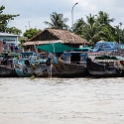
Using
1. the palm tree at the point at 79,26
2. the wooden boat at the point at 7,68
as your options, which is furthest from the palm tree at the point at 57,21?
the wooden boat at the point at 7,68

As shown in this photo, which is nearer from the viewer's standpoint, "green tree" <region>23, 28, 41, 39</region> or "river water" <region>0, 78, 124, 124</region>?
"river water" <region>0, 78, 124, 124</region>

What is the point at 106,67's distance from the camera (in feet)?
76.5

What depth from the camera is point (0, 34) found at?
33094 millimetres

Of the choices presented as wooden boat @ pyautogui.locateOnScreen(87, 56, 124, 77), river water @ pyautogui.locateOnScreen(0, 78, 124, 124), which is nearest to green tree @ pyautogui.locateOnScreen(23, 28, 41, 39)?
wooden boat @ pyautogui.locateOnScreen(87, 56, 124, 77)

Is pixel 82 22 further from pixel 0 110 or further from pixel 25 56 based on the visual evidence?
pixel 0 110

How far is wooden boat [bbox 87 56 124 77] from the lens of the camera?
76.3 feet

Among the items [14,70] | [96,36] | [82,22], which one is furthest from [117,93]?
[82,22]

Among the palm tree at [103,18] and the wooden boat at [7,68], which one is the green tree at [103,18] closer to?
the palm tree at [103,18]

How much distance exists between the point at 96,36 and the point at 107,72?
55.3ft

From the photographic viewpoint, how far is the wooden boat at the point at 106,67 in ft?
76.3

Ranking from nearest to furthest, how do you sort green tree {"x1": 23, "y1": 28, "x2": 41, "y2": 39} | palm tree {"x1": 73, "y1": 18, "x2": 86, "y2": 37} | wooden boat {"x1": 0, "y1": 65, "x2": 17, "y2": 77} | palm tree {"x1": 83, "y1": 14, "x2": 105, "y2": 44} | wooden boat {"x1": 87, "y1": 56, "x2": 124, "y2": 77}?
wooden boat {"x1": 87, "y1": 56, "x2": 124, "y2": 77}
wooden boat {"x1": 0, "y1": 65, "x2": 17, "y2": 77}
palm tree {"x1": 83, "y1": 14, "x2": 105, "y2": 44}
palm tree {"x1": 73, "y1": 18, "x2": 86, "y2": 37}
green tree {"x1": 23, "y1": 28, "x2": 41, "y2": 39}

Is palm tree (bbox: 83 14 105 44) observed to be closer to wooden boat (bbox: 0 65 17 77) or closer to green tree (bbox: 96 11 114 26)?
green tree (bbox: 96 11 114 26)

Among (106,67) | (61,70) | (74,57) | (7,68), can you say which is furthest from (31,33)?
(106,67)

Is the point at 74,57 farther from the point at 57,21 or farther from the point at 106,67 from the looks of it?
the point at 57,21
